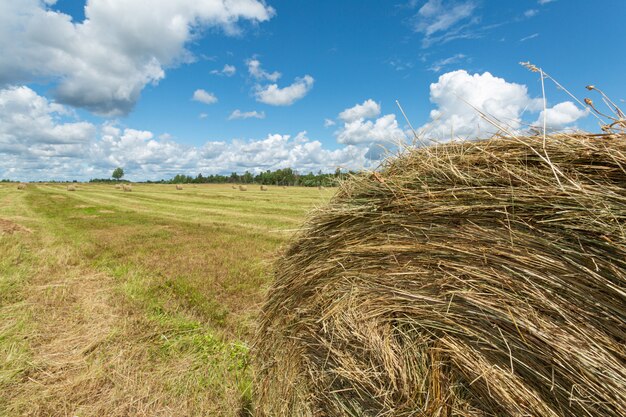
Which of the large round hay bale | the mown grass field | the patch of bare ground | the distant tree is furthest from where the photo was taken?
the distant tree

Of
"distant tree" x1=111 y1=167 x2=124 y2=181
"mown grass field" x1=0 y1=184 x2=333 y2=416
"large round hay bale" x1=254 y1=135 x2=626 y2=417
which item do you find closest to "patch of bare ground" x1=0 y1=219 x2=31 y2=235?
"mown grass field" x1=0 y1=184 x2=333 y2=416

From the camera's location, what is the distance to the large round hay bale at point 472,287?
5.22ft

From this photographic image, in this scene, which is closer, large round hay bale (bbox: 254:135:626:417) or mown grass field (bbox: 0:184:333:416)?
large round hay bale (bbox: 254:135:626:417)

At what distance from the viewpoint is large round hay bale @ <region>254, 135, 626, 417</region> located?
5.22 feet

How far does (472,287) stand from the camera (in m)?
1.95

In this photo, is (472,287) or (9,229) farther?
(9,229)

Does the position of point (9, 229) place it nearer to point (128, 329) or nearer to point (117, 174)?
point (128, 329)

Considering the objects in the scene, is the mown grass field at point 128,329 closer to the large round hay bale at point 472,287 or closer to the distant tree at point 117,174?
the large round hay bale at point 472,287

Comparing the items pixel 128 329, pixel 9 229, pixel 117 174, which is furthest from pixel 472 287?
pixel 117 174

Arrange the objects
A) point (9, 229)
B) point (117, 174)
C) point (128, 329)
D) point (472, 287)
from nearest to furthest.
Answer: point (472, 287)
point (128, 329)
point (9, 229)
point (117, 174)

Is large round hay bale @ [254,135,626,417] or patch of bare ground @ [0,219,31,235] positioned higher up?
large round hay bale @ [254,135,626,417]

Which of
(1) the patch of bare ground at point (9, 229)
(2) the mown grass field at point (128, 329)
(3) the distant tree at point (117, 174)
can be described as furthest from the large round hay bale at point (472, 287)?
(3) the distant tree at point (117, 174)

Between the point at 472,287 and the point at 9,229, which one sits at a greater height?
the point at 472,287

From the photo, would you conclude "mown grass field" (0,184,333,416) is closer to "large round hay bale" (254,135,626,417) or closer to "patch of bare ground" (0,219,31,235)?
"large round hay bale" (254,135,626,417)
